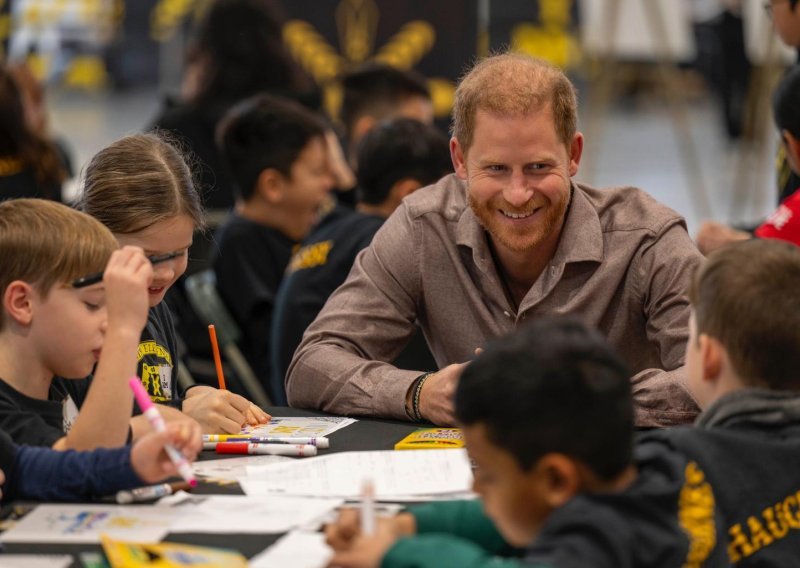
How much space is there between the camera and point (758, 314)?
6.44ft

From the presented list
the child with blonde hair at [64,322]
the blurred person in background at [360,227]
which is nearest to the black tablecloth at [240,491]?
the child with blonde hair at [64,322]

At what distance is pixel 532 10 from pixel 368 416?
5788 mm

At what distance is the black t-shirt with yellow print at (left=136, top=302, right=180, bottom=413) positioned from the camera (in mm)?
2699

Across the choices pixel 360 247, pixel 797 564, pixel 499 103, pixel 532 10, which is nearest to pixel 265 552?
pixel 797 564

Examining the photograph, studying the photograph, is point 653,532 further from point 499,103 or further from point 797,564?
point 499,103

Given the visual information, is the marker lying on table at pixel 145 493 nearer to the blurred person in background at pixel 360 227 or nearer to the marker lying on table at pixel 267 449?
the marker lying on table at pixel 267 449

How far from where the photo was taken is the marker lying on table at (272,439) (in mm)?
2400

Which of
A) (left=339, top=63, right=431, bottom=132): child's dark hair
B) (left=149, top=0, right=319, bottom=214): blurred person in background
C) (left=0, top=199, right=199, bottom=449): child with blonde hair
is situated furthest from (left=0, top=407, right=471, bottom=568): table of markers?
(left=149, top=0, right=319, bottom=214): blurred person in background

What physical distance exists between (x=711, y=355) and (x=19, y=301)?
3.79 feet

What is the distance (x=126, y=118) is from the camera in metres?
12.4

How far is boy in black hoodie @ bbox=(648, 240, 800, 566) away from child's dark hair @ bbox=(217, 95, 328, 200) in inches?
116

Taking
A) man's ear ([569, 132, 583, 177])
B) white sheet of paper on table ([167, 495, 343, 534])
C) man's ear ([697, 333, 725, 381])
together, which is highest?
man's ear ([569, 132, 583, 177])

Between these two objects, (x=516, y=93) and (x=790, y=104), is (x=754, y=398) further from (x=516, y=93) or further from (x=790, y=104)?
(x=790, y=104)

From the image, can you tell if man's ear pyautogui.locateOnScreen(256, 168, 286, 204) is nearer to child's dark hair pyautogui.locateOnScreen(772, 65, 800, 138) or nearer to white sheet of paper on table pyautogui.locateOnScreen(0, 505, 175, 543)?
child's dark hair pyautogui.locateOnScreen(772, 65, 800, 138)
